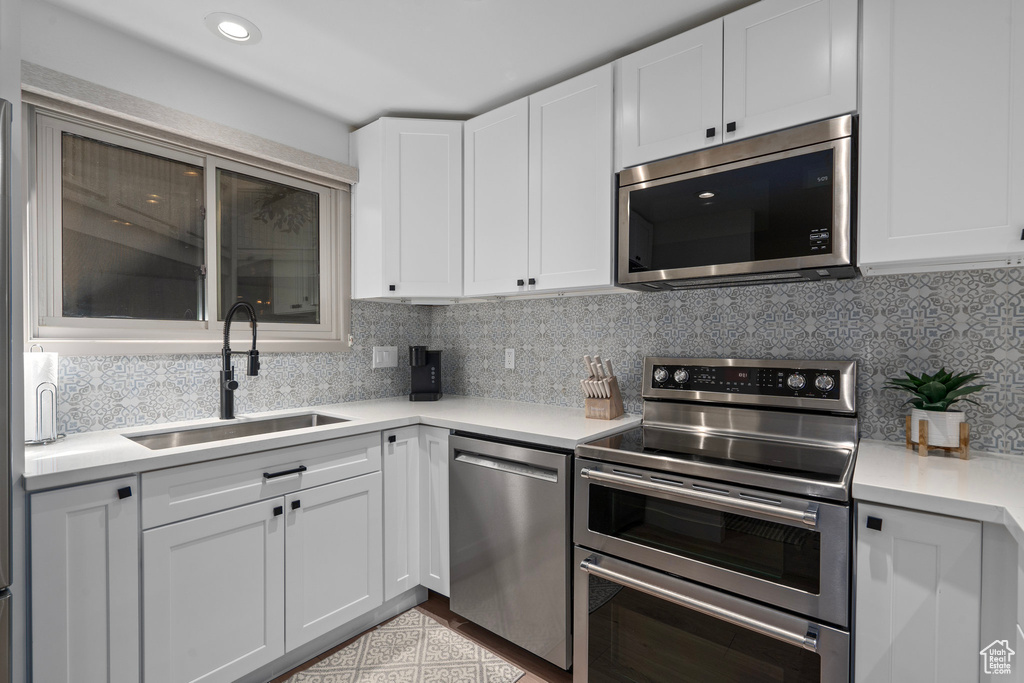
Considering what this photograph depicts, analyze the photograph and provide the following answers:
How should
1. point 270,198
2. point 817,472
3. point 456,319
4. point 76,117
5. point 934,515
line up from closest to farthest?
point 934,515
point 817,472
point 76,117
point 270,198
point 456,319

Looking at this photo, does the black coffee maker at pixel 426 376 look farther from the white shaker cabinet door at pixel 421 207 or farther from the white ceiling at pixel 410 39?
the white ceiling at pixel 410 39

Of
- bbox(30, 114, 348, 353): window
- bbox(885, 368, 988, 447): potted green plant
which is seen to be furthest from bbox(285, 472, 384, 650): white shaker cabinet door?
bbox(885, 368, 988, 447): potted green plant

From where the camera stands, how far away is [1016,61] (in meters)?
1.26

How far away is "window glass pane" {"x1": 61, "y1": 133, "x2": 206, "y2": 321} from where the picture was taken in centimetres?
183

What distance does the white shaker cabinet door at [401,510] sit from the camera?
7.02ft

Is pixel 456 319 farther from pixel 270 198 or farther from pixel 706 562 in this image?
pixel 706 562

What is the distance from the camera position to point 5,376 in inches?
45.0

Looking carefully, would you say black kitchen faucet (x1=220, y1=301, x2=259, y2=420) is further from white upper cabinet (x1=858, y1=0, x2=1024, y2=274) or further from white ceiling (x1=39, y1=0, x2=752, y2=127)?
white upper cabinet (x1=858, y1=0, x2=1024, y2=274)

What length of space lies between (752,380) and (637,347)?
539 mm

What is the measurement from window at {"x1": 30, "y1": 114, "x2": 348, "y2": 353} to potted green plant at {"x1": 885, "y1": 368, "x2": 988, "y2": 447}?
2.55m

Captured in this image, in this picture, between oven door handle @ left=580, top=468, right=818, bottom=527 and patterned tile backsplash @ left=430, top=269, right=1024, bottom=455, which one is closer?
oven door handle @ left=580, top=468, right=818, bottom=527

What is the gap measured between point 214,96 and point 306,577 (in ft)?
6.85

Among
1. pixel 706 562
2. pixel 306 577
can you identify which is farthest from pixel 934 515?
pixel 306 577

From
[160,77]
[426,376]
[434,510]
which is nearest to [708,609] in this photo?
[434,510]
